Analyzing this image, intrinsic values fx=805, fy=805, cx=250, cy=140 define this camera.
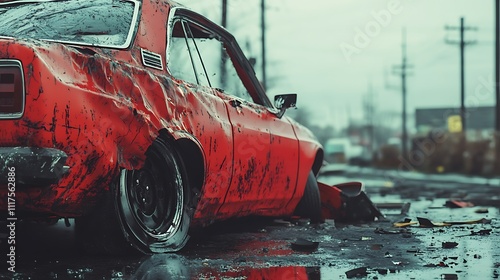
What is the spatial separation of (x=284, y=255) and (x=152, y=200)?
925mm

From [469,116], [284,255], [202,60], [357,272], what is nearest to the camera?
[357,272]

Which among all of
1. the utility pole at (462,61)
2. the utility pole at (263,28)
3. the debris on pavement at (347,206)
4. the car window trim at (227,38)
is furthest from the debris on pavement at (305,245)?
the utility pole at (462,61)

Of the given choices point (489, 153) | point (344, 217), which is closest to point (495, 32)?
point (489, 153)

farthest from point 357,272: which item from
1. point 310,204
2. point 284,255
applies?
point 310,204

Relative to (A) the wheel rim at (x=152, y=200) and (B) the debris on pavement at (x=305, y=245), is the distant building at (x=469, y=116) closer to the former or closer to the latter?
(B) the debris on pavement at (x=305, y=245)

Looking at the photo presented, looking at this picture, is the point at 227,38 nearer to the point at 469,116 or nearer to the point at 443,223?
the point at 443,223

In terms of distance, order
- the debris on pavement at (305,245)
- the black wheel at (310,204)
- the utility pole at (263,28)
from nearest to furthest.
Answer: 1. the debris on pavement at (305,245)
2. the black wheel at (310,204)
3. the utility pole at (263,28)

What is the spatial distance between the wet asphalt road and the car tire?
0.30ft

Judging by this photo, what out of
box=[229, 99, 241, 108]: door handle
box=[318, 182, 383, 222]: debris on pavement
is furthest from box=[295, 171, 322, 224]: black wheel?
box=[229, 99, 241, 108]: door handle

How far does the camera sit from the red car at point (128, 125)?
414cm

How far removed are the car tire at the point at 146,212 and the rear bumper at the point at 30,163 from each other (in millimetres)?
548

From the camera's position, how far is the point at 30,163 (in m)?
4.07

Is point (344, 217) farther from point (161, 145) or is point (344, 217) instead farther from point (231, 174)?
point (161, 145)

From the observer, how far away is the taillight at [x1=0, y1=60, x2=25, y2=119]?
4133mm
